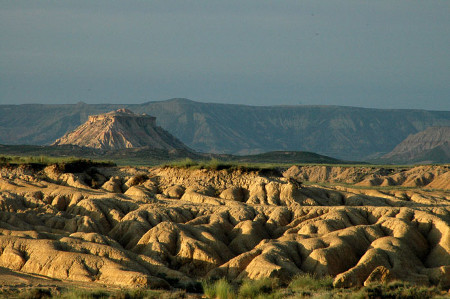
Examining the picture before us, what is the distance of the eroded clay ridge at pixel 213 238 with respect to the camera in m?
31.7

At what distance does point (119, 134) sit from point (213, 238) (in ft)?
440

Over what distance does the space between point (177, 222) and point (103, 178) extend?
2197cm

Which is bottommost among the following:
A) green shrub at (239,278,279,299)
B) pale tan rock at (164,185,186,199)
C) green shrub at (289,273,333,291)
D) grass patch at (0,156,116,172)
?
green shrub at (289,273,333,291)

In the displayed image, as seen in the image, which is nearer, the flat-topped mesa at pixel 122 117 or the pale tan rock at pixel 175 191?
the pale tan rock at pixel 175 191

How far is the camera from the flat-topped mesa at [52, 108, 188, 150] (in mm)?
165125

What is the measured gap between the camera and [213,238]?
3675 centimetres

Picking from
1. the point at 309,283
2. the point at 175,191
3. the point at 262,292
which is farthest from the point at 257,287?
the point at 175,191

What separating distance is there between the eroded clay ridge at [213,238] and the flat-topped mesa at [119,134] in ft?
374

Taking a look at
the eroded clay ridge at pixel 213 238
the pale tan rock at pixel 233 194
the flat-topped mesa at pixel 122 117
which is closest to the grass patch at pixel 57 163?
the eroded clay ridge at pixel 213 238

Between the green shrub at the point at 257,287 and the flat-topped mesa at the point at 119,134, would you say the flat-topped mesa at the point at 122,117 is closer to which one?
the flat-topped mesa at the point at 119,134

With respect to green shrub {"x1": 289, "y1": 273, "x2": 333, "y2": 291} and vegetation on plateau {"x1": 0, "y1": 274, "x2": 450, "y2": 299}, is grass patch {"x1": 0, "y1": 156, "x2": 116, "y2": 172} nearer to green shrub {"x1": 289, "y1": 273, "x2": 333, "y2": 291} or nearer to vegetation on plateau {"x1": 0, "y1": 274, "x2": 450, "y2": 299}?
vegetation on plateau {"x1": 0, "y1": 274, "x2": 450, "y2": 299}

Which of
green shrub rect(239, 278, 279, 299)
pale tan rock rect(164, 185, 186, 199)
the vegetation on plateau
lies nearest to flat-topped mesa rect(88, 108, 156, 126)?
pale tan rock rect(164, 185, 186, 199)

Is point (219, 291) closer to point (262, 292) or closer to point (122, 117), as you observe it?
point (262, 292)

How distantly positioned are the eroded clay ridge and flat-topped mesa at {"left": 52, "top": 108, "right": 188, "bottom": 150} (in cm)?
11391
